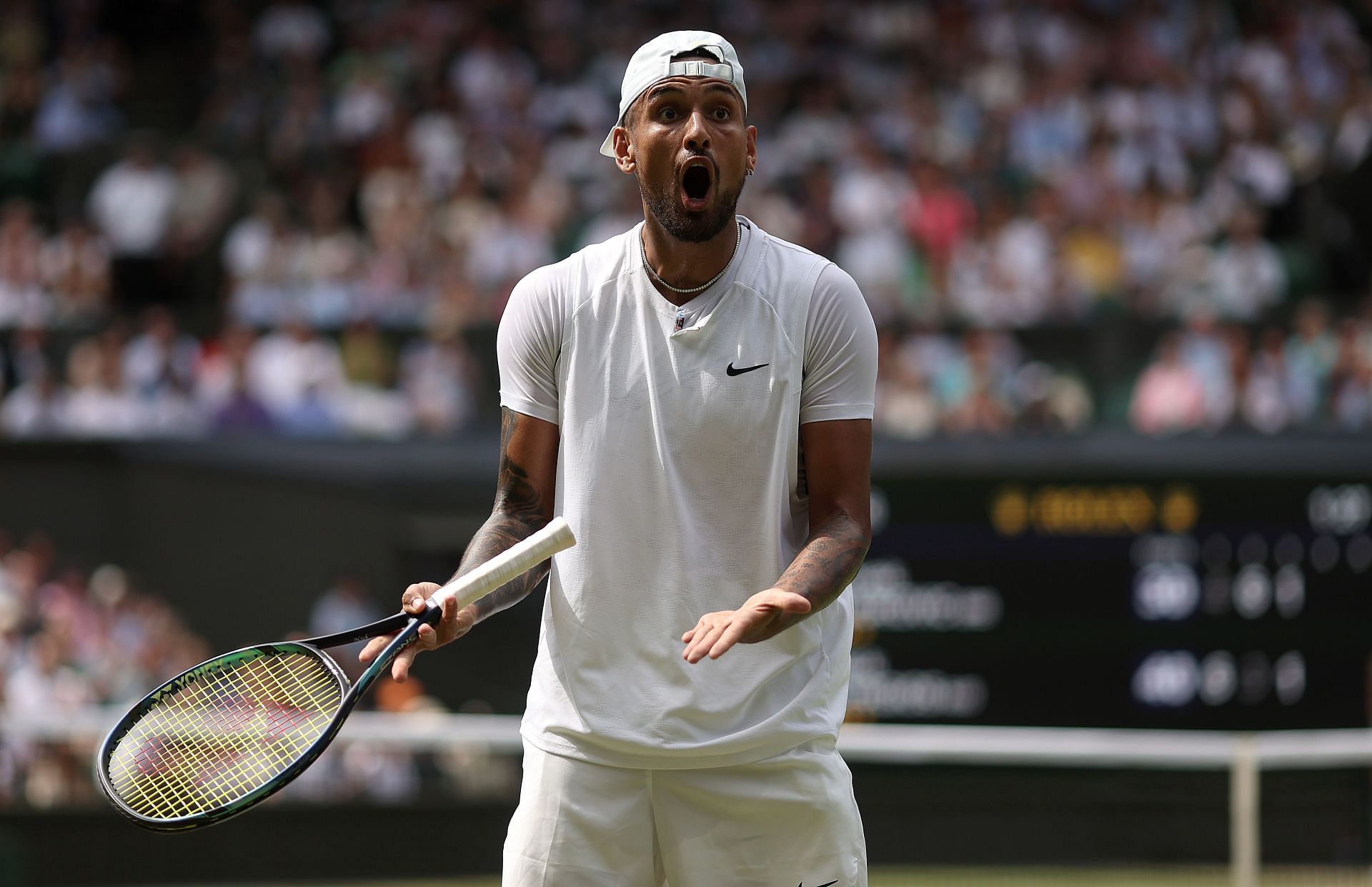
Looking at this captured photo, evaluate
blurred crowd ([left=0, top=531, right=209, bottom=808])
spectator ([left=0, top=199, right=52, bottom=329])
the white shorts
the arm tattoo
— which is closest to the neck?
the arm tattoo

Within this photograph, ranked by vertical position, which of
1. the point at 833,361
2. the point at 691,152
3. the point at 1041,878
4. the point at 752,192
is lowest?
the point at 1041,878

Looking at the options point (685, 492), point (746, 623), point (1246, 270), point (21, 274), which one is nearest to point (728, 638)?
point (746, 623)

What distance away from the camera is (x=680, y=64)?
3330 mm

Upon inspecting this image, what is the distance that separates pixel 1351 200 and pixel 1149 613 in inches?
182

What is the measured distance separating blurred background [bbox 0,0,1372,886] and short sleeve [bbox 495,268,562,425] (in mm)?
4826

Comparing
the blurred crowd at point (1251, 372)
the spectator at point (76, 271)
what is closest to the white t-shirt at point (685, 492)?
the blurred crowd at point (1251, 372)

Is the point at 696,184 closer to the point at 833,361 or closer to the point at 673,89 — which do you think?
the point at 673,89

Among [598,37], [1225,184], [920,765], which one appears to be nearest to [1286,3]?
[1225,184]

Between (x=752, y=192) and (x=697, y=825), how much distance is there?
393 inches

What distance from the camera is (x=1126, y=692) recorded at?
991cm

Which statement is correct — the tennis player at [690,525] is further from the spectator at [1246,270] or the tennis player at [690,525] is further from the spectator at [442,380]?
the spectator at [1246,270]

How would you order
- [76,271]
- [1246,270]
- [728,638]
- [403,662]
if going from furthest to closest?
[76,271] → [1246,270] → [403,662] → [728,638]

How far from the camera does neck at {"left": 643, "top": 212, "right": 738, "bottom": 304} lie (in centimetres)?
342

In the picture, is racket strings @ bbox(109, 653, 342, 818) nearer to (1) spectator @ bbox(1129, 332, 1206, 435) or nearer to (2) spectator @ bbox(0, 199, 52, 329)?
(1) spectator @ bbox(1129, 332, 1206, 435)
